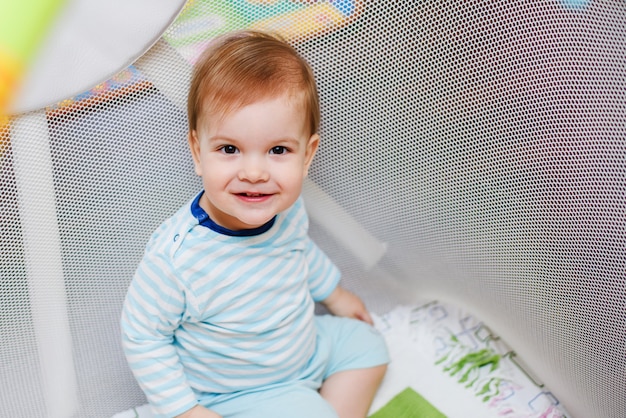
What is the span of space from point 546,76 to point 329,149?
274 mm

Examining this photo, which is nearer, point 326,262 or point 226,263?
point 226,263

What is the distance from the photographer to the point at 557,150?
83 centimetres

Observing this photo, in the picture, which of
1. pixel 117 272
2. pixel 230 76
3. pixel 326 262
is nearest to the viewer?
pixel 230 76

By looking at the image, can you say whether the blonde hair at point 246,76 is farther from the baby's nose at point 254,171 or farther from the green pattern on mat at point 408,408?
the green pattern on mat at point 408,408

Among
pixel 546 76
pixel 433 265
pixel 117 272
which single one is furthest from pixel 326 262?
pixel 546 76

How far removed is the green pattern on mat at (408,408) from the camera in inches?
38.7

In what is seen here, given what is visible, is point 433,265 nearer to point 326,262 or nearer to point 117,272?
point 326,262

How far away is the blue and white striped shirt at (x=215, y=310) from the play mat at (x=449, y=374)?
0.14m

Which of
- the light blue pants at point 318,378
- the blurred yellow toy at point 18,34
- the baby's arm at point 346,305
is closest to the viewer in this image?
the blurred yellow toy at point 18,34

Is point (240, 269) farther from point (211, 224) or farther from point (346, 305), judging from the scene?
point (346, 305)

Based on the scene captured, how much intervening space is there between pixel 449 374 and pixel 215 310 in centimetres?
35

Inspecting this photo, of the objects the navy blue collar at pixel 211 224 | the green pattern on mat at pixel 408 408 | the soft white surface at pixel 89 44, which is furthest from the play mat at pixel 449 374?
the soft white surface at pixel 89 44

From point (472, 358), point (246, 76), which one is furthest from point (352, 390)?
point (246, 76)

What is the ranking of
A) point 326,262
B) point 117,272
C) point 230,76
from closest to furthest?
point 230,76 < point 117,272 < point 326,262
